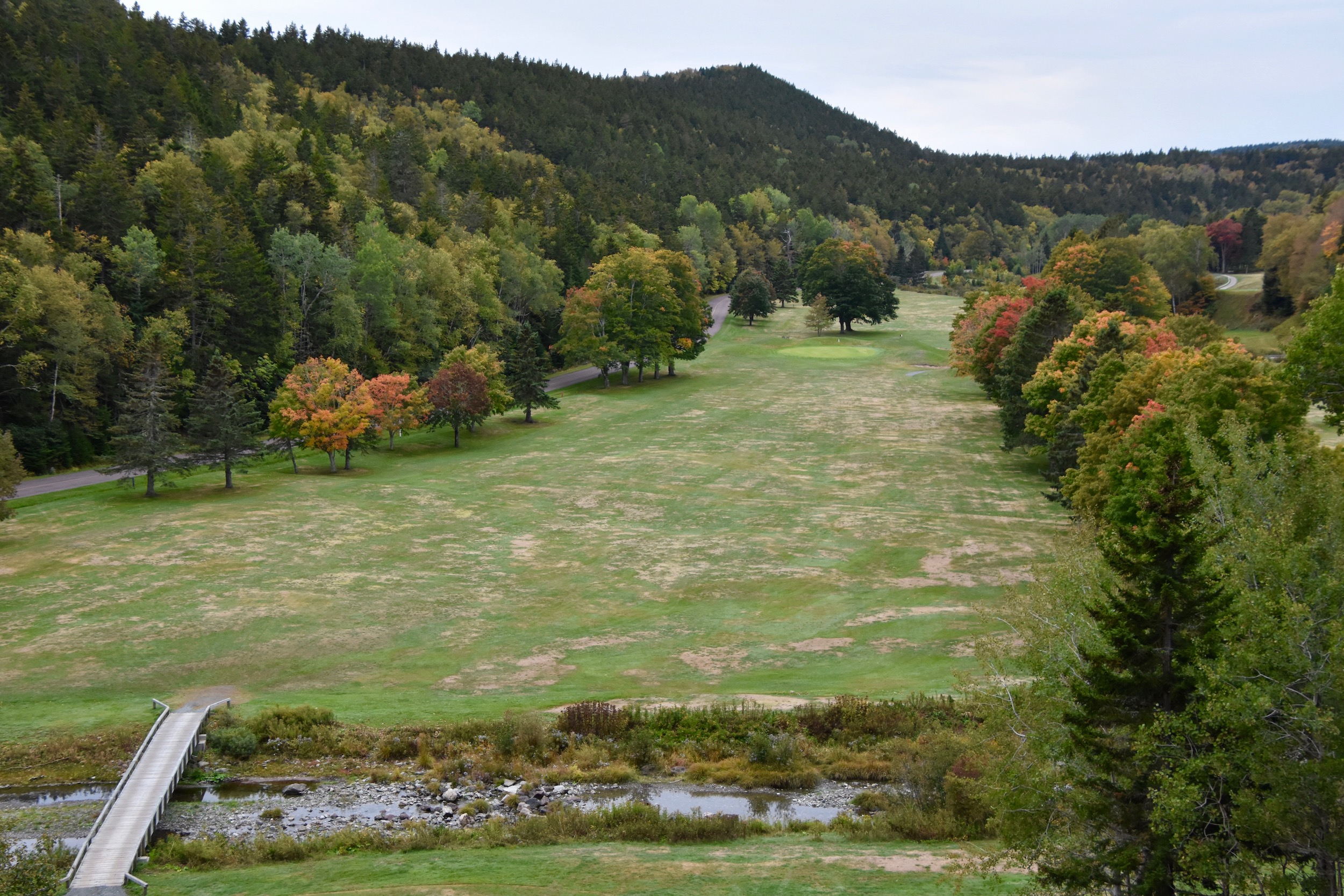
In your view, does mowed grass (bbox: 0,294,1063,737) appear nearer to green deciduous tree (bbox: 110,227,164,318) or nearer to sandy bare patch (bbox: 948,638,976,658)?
sandy bare patch (bbox: 948,638,976,658)

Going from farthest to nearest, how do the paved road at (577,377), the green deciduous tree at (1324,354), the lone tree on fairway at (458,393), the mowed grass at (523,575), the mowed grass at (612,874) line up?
the paved road at (577,377) → the lone tree on fairway at (458,393) → the mowed grass at (523,575) → the green deciduous tree at (1324,354) → the mowed grass at (612,874)

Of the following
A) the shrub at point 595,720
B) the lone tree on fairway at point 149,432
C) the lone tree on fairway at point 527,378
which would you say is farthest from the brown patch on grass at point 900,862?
the lone tree on fairway at point 527,378

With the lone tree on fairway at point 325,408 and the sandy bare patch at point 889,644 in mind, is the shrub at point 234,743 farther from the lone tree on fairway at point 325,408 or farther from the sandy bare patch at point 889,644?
the lone tree on fairway at point 325,408

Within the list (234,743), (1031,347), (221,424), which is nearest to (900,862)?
(234,743)

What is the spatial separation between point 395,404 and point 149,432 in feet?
66.0

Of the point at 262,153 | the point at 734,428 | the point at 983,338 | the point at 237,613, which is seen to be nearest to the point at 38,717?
the point at 237,613

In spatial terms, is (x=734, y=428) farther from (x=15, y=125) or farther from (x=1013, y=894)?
(x=15, y=125)

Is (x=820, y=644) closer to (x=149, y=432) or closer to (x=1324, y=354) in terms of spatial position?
(x=1324, y=354)

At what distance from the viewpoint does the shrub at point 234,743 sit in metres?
29.9

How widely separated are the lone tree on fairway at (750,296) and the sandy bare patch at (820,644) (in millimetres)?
113119

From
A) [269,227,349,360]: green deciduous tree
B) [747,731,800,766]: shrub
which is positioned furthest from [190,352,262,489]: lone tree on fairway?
[747,731,800,766]: shrub

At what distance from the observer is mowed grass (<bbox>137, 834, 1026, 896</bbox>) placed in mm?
20109

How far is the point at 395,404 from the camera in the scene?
7519 centimetres

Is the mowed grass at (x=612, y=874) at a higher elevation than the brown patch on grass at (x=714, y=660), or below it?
higher
